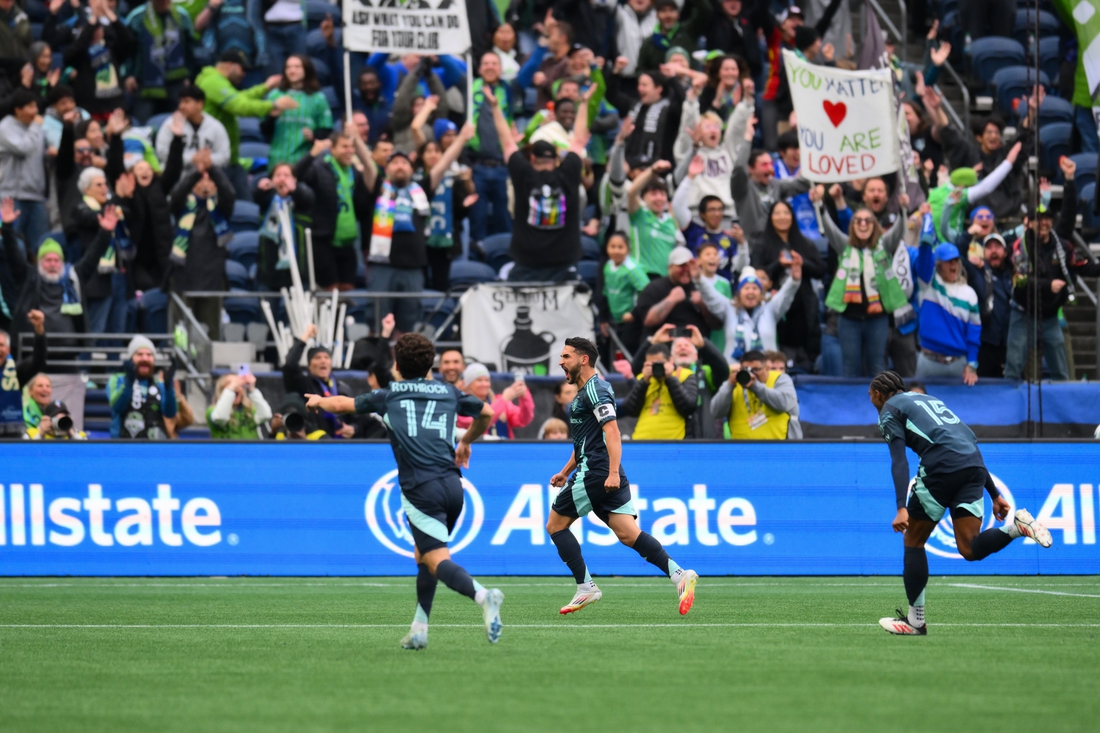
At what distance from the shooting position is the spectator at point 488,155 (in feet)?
66.1

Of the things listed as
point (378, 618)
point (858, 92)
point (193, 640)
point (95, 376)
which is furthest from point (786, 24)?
point (193, 640)

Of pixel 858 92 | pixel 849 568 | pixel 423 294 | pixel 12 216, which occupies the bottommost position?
pixel 849 568

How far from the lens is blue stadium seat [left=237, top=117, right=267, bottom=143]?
72.0ft

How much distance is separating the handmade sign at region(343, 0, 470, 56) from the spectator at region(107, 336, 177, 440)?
474cm

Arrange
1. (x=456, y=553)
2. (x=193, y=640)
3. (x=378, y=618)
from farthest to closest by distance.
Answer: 1. (x=456, y=553)
2. (x=378, y=618)
3. (x=193, y=640)

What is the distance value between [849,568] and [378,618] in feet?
20.3

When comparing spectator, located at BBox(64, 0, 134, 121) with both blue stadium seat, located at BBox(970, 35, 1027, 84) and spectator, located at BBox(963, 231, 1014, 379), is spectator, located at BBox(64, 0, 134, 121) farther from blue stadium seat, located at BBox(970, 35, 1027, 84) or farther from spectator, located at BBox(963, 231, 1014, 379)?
blue stadium seat, located at BBox(970, 35, 1027, 84)

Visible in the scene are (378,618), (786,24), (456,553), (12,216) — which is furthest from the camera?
(786,24)

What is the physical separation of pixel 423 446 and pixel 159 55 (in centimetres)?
1402

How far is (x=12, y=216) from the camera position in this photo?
1811cm

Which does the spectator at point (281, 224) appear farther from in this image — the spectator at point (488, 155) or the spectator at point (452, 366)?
the spectator at point (452, 366)

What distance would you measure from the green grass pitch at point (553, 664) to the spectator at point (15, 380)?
3.97 metres

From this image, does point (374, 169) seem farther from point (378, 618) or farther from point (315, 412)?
point (378, 618)

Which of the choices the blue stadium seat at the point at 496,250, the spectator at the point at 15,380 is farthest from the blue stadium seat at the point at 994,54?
the spectator at the point at 15,380
